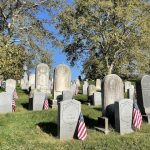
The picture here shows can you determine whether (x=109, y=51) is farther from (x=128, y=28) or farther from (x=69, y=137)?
(x=69, y=137)

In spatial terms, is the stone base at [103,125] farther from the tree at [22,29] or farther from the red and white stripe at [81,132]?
the tree at [22,29]

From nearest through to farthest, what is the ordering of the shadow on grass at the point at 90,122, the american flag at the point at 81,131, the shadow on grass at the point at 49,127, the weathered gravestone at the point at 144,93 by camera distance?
the american flag at the point at 81,131 < the shadow on grass at the point at 49,127 < the shadow on grass at the point at 90,122 < the weathered gravestone at the point at 144,93

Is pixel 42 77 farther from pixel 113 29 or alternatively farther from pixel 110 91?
pixel 113 29

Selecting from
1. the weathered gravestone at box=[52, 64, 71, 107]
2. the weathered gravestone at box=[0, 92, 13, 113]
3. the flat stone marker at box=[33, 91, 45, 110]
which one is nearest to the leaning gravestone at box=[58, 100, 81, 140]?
the weathered gravestone at box=[0, 92, 13, 113]

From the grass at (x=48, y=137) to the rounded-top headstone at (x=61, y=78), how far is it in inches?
225

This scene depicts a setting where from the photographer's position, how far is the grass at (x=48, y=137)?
14453 mm

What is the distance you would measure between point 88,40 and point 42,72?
1611 cm

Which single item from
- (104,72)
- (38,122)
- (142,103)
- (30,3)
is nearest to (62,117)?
(38,122)

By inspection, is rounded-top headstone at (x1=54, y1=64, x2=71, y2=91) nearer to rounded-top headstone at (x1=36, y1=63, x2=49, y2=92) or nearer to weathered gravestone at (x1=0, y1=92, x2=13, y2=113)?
rounded-top headstone at (x1=36, y1=63, x2=49, y2=92)

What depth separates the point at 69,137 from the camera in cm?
1586

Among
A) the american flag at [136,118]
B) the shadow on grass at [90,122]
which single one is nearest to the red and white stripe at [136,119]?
the american flag at [136,118]

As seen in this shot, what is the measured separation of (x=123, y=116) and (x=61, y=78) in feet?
28.4

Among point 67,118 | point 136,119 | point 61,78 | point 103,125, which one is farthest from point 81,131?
point 61,78

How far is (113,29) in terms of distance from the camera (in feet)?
138
